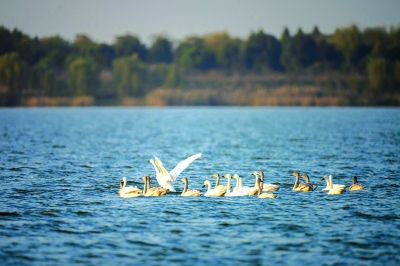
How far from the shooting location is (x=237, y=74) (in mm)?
194250

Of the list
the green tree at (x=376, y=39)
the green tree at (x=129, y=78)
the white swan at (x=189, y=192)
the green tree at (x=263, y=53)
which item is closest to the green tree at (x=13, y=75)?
the green tree at (x=129, y=78)

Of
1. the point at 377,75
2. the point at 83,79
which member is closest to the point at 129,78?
the point at 83,79

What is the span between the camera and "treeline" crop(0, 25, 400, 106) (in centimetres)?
15888

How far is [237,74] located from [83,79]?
4965 centimetres

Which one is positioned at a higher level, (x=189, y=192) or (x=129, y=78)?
(x=129, y=78)

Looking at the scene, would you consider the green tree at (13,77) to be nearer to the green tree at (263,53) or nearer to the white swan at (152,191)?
the green tree at (263,53)

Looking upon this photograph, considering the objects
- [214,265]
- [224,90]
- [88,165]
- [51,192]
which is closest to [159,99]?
[224,90]

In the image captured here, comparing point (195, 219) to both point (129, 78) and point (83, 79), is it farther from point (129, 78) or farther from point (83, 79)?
point (129, 78)

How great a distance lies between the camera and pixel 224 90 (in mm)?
168250

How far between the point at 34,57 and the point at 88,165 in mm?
167804

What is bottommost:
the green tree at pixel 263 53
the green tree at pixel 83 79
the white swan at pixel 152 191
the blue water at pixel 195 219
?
the blue water at pixel 195 219

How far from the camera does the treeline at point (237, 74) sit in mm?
158875

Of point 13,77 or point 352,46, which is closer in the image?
point 13,77

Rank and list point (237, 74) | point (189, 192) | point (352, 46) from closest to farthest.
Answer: point (189, 192) < point (352, 46) < point (237, 74)
